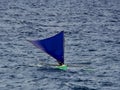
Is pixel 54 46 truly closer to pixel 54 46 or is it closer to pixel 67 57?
pixel 54 46

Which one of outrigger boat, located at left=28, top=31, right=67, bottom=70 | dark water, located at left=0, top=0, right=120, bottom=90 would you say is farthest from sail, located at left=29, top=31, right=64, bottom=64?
dark water, located at left=0, top=0, right=120, bottom=90

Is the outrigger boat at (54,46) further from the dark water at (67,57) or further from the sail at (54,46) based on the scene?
the dark water at (67,57)

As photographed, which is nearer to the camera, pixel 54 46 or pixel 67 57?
pixel 54 46

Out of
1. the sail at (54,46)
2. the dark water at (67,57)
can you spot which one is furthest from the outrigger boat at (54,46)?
the dark water at (67,57)

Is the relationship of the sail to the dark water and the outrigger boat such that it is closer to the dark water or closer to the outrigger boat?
the outrigger boat

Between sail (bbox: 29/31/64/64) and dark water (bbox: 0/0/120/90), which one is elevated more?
sail (bbox: 29/31/64/64)

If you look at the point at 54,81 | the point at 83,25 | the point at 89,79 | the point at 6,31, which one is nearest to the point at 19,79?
the point at 54,81

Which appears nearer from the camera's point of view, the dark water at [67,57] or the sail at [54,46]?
the dark water at [67,57]

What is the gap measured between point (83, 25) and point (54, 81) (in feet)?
175

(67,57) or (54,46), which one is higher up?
(54,46)

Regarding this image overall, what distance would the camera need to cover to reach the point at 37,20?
120188 mm

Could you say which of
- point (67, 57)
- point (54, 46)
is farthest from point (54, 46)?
point (67, 57)

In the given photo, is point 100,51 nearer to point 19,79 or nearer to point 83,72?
point 83,72

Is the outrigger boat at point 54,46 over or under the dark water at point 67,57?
over
